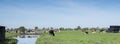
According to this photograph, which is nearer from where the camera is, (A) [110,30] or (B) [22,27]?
(A) [110,30]

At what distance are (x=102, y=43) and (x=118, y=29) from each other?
46.5 metres

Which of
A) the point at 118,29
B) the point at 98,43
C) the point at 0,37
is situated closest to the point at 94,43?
the point at 98,43

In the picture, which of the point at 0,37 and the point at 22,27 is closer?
the point at 0,37

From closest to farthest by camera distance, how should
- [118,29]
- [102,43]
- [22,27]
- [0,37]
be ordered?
[102,43], [0,37], [118,29], [22,27]

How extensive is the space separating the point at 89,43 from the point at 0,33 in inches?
617

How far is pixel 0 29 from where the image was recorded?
122ft

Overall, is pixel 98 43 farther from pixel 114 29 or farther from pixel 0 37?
pixel 114 29

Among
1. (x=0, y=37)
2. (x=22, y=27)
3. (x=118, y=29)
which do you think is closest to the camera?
(x=0, y=37)

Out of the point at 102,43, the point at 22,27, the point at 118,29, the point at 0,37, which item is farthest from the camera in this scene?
the point at 22,27

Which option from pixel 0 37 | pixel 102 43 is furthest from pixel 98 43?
pixel 0 37

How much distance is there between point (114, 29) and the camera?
7112cm

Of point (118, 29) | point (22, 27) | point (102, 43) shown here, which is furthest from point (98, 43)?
point (22, 27)

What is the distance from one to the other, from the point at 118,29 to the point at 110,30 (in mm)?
3284

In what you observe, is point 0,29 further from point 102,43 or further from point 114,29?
point 114,29
